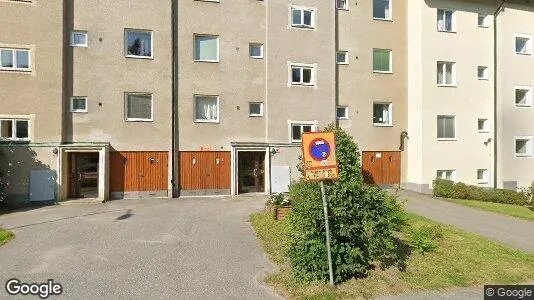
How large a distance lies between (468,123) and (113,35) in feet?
68.5

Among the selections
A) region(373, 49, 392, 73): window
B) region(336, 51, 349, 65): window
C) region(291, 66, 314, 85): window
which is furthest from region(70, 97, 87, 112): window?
region(373, 49, 392, 73): window

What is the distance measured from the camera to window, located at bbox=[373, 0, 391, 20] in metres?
20.9

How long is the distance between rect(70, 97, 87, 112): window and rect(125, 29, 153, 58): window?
3167 mm

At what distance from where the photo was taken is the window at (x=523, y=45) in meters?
22.2

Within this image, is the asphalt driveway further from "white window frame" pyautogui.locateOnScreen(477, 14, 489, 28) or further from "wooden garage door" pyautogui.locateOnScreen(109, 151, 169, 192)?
"white window frame" pyautogui.locateOnScreen(477, 14, 489, 28)

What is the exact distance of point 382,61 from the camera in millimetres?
20938

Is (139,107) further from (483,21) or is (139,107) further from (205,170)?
(483,21)

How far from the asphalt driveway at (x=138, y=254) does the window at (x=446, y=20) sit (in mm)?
16922

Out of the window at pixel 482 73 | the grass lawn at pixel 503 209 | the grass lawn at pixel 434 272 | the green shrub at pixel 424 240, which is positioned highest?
the window at pixel 482 73

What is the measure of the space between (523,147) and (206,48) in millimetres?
20970

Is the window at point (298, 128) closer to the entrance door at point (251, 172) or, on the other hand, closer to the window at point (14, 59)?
the entrance door at point (251, 172)

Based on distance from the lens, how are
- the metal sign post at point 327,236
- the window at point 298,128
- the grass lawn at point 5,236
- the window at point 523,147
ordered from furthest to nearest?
1. the window at point 523,147
2. the window at point 298,128
3. the grass lawn at point 5,236
4. the metal sign post at point 327,236

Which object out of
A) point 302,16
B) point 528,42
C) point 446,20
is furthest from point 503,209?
point 302,16

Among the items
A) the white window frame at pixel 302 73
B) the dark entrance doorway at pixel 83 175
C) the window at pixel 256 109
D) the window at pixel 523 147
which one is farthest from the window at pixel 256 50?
the window at pixel 523 147
